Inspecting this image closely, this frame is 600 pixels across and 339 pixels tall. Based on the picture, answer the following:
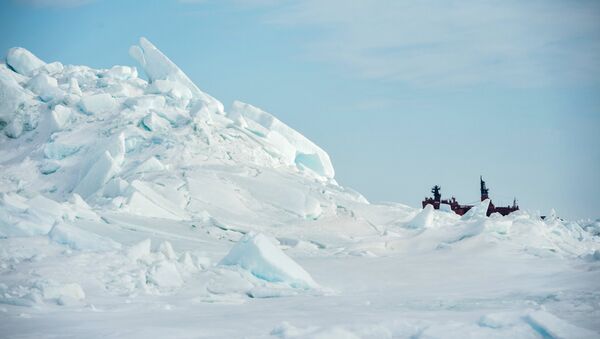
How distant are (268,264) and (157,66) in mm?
17236

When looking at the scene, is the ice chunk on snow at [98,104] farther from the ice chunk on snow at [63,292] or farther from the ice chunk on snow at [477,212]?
the ice chunk on snow at [63,292]

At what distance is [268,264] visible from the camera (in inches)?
344

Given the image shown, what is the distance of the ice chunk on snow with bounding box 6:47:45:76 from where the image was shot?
24688 millimetres

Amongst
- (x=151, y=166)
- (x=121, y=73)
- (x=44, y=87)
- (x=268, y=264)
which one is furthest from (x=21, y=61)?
(x=268, y=264)

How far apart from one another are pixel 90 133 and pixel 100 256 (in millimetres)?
11446

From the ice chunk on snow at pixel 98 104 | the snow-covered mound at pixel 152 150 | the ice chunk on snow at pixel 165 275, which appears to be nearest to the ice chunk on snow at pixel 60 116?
the snow-covered mound at pixel 152 150

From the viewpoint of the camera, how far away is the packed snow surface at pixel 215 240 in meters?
6.60

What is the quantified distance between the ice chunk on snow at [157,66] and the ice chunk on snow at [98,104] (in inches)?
138

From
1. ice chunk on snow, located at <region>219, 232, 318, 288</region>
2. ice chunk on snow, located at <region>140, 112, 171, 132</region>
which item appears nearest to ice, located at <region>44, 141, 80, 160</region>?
ice chunk on snow, located at <region>140, 112, 171, 132</region>

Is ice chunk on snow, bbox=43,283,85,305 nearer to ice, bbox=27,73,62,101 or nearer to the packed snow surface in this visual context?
the packed snow surface

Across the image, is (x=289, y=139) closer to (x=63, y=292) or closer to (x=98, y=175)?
(x=98, y=175)

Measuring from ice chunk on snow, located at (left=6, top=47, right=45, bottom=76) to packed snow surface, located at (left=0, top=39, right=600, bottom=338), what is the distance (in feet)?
0.22

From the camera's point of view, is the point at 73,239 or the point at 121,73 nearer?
the point at 73,239

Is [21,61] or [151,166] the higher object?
[21,61]
